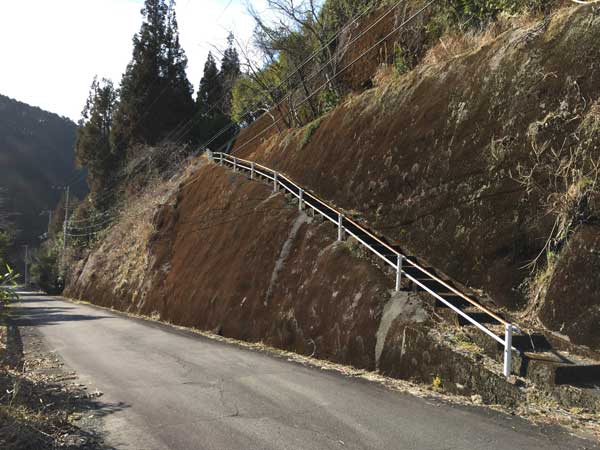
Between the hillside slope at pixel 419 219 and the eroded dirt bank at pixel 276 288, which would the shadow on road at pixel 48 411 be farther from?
the hillside slope at pixel 419 219

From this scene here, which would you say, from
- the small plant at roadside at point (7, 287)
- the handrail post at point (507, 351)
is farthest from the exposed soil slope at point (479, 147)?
the small plant at roadside at point (7, 287)

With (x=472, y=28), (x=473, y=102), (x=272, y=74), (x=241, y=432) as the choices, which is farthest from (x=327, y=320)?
(x=272, y=74)

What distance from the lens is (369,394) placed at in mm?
6910

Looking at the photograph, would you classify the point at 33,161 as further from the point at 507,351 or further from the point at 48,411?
the point at 507,351

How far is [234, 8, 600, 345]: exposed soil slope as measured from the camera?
9070 millimetres

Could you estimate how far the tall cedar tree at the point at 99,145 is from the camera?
44094 mm

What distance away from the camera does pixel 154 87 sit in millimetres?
38875

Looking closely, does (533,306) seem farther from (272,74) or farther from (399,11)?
(272,74)

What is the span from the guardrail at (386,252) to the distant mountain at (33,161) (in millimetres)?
98139

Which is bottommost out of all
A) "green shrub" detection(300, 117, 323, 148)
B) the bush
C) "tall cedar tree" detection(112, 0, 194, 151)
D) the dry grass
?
the bush

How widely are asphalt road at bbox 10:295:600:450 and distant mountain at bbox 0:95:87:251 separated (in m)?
105

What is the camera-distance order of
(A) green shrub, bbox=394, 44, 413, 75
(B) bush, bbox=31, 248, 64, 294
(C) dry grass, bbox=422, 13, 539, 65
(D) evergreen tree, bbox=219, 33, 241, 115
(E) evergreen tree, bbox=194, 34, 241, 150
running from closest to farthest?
(C) dry grass, bbox=422, 13, 539, 65, (A) green shrub, bbox=394, 44, 413, 75, (D) evergreen tree, bbox=219, 33, 241, 115, (E) evergreen tree, bbox=194, 34, 241, 150, (B) bush, bbox=31, 248, 64, 294

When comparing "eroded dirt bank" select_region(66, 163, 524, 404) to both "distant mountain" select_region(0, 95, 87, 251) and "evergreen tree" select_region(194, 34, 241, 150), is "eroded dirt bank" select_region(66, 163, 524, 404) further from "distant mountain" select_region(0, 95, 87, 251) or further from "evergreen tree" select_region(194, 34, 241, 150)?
"distant mountain" select_region(0, 95, 87, 251)

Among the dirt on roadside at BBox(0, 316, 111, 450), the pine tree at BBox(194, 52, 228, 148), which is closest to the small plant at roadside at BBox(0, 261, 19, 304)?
the dirt on roadside at BBox(0, 316, 111, 450)
